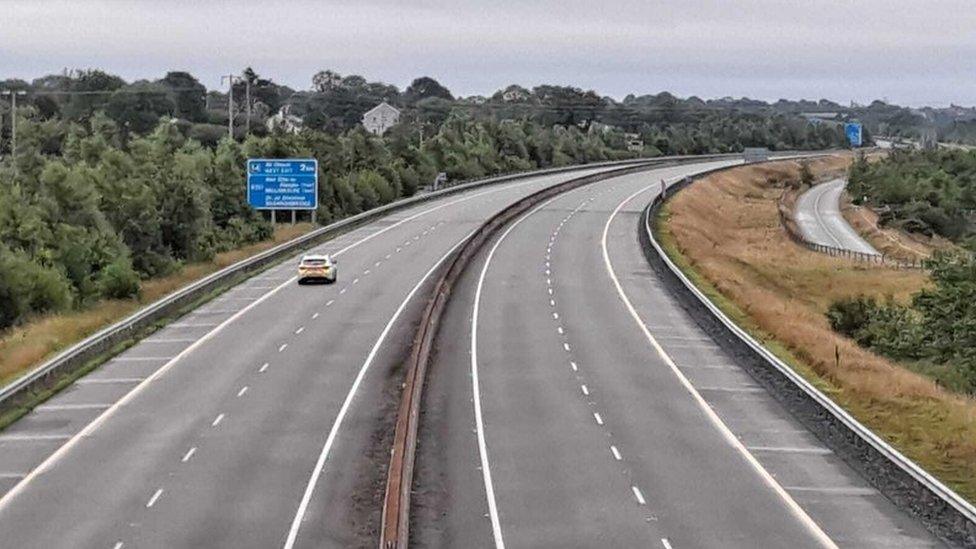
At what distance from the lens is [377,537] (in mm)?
25125

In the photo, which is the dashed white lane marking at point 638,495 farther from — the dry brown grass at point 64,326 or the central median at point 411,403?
the dry brown grass at point 64,326

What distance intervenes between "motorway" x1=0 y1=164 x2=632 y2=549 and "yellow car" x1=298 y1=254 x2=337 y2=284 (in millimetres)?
5259

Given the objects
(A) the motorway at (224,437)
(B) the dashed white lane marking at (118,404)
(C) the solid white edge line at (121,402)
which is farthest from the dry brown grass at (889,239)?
(A) the motorway at (224,437)

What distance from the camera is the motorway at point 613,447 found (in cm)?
2595

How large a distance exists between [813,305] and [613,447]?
152 ft

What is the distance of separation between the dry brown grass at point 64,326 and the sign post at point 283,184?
44.0 feet

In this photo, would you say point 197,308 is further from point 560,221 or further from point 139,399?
point 560,221

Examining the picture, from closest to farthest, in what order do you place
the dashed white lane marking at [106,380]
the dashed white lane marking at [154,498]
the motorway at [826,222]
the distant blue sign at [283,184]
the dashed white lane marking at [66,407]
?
the dashed white lane marking at [154,498], the dashed white lane marking at [66,407], the dashed white lane marking at [106,380], the distant blue sign at [283,184], the motorway at [826,222]

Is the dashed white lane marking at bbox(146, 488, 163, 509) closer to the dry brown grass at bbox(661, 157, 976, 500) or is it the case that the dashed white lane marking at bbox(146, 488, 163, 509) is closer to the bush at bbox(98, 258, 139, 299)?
the dry brown grass at bbox(661, 157, 976, 500)

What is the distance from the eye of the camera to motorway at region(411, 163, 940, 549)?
26.0 m

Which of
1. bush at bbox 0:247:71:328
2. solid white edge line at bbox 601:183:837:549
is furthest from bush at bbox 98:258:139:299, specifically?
solid white edge line at bbox 601:183:837:549

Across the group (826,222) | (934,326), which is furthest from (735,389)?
(826,222)

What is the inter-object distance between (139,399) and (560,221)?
193 ft

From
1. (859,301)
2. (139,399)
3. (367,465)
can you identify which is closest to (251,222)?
(859,301)
